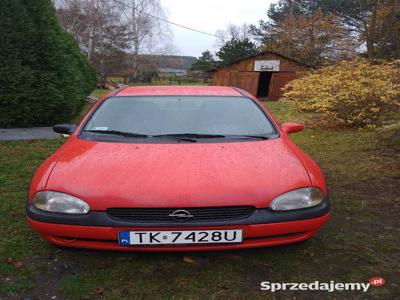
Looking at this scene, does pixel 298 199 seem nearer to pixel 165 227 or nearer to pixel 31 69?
pixel 165 227

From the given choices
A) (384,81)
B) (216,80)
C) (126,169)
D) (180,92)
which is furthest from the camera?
(216,80)

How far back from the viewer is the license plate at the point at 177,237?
245cm

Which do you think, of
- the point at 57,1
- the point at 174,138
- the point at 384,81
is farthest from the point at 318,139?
the point at 57,1

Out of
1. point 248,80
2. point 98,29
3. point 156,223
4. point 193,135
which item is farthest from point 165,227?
point 98,29

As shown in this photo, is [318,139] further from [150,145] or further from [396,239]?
[150,145]

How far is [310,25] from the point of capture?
34.5 m

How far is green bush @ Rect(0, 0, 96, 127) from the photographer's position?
802 centimetres

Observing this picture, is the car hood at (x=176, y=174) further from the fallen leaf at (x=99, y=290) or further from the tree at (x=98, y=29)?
the tree at (x=98, y=29)

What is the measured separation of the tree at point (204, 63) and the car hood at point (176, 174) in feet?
175

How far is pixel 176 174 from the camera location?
8.66ft

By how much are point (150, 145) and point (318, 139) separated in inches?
248

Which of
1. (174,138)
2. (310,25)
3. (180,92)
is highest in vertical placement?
(310,25)

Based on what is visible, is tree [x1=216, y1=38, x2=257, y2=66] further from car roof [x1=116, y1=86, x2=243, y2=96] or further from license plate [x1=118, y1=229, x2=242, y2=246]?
license plate [x1=118, y1=229, x2=242, y2=246]

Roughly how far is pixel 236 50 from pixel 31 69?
124 ft
